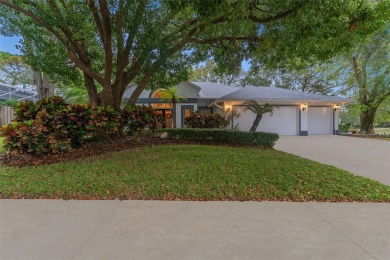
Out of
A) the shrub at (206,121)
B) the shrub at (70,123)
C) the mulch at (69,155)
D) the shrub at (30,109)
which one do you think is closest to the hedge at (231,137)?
the mulch at (69,155)

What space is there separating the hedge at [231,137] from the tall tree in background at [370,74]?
12.6 m

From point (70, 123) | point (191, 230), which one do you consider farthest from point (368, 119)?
point (191, 230)

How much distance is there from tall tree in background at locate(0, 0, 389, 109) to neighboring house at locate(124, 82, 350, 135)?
A: 7801 millimetres

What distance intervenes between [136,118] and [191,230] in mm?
7027

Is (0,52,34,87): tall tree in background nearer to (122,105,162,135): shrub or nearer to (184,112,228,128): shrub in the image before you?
(184,112,228,128): shrub

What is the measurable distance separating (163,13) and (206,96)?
12.3m

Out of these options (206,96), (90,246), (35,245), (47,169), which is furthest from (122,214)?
(206,96)

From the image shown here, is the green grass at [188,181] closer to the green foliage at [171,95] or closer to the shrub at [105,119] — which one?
the shrub at [105,119]

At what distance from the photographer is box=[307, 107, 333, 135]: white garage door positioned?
19.4 meters

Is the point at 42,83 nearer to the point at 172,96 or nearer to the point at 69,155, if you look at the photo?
the point at 69,155

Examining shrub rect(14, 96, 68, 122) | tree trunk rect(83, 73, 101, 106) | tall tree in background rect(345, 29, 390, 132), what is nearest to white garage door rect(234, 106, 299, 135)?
tall tree in background rect(345, 29, 390, 132)

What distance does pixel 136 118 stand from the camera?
31.7 ft

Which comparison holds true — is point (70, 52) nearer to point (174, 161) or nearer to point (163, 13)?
point (163, 13)

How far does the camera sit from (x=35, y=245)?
9.34 ft
